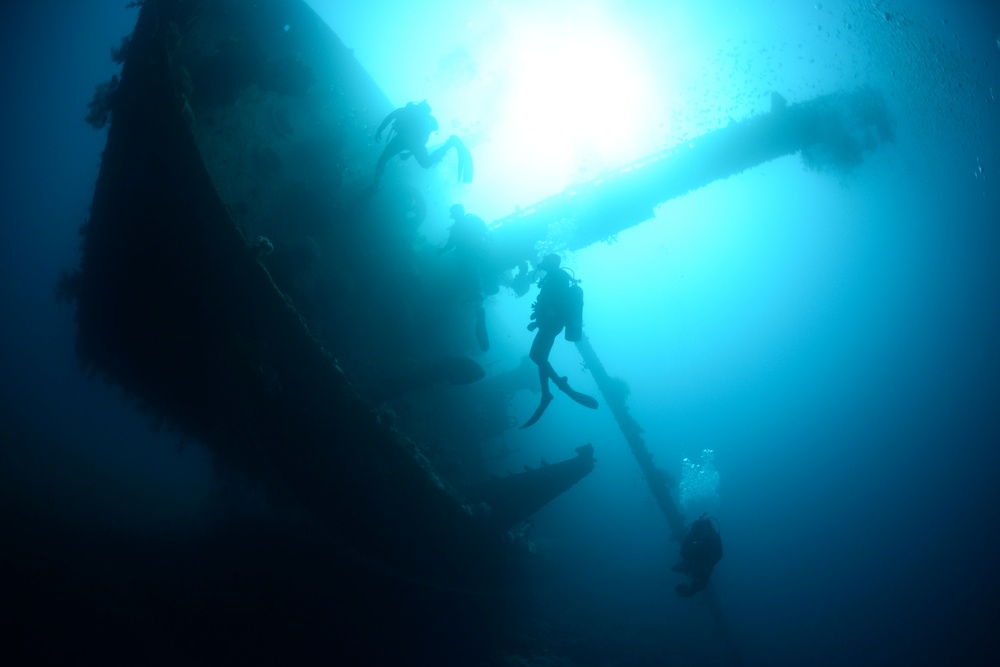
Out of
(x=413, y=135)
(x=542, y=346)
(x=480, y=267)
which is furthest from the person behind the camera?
(x=480, y=267)

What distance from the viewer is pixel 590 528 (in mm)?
26562

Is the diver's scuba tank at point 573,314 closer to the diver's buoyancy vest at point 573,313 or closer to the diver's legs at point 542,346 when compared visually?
the diver's buoyancy vest at point 573,313

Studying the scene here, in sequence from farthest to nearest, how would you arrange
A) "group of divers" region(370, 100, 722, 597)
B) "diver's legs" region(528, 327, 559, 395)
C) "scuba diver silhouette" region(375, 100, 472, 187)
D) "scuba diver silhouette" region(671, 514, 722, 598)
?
1. "scuba diver silhouette" region(671, 514, 722, 598)
2. "diver's legs" region(528, 327, 559, 395)
3. "group of divers" region(370, 100, 722, 597)
4. "scuba diver silhouette" region(375, 100, 472, 187)

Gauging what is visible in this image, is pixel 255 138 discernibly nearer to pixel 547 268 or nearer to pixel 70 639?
pixel 547 268

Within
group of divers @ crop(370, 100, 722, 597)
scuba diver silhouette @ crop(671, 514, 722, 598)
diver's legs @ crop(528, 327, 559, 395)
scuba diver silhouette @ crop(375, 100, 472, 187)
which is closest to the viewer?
scuba diver silhouette @ crop(375, 100, 472, 187)

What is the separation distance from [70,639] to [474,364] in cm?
538

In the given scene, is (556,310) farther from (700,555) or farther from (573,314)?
(700,555)

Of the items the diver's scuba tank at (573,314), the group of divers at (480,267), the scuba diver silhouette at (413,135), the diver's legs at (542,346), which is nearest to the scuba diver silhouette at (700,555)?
the group of divers at (480,267)

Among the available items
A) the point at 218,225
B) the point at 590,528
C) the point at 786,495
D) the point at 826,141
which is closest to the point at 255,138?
the point at 218,225

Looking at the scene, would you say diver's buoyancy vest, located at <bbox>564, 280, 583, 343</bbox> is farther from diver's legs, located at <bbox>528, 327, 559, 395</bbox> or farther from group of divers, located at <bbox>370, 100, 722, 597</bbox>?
diver's legs, located at <bbox>528, 327, 559, 395</bbox>

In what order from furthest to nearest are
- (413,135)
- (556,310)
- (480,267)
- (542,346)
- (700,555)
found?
1. (700,555)
2. (480,267)
3. (542,346)
4. (556,310)
5. (413,135)

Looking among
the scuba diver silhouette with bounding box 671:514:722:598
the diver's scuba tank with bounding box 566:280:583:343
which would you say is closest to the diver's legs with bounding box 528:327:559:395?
the diver's scuba tank with bounding box 566:280:583:343

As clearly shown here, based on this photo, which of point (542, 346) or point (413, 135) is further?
point (542, 346)

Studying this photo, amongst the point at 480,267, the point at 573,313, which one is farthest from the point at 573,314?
the point at 480,267
